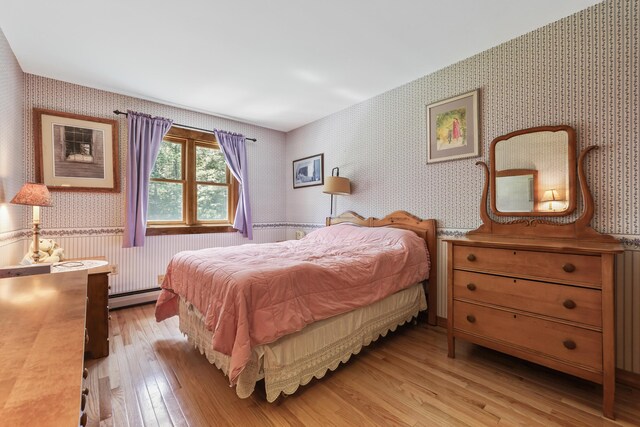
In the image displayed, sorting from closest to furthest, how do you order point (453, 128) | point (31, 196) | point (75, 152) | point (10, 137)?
1. point (31, 196)
2. point (10, 137)
3. point (453, 128)
4. point (75, 152)

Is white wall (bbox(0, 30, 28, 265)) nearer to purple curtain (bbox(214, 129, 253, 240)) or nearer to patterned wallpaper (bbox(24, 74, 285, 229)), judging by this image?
patterned wallpaper (bbox(24, 74, 285, 229))

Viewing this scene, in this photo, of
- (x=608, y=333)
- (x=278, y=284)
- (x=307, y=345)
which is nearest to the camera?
(x=608, y=333)

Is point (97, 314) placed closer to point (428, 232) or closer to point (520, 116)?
point (428, 232)

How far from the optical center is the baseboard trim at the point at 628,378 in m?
1.85

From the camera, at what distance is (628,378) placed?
188cm

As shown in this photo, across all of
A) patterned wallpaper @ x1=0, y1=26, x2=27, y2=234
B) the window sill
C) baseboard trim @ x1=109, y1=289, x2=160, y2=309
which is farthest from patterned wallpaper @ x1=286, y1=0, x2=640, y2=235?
patterned wallpaper @ x1=0, y1=26, x2=27, y2=234

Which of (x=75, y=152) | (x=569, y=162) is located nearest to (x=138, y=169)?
(x=75, y=152)

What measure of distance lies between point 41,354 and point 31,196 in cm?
248

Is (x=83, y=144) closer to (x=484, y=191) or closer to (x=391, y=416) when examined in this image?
(x=391, y=416)

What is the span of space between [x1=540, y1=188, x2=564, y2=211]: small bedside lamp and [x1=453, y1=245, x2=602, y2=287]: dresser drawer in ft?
2.03

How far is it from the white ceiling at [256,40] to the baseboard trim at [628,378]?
250 centimetres

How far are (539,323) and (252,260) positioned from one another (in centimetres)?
191

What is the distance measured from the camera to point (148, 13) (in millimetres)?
2057

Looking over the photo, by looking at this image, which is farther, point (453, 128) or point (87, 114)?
point (87, 114)
